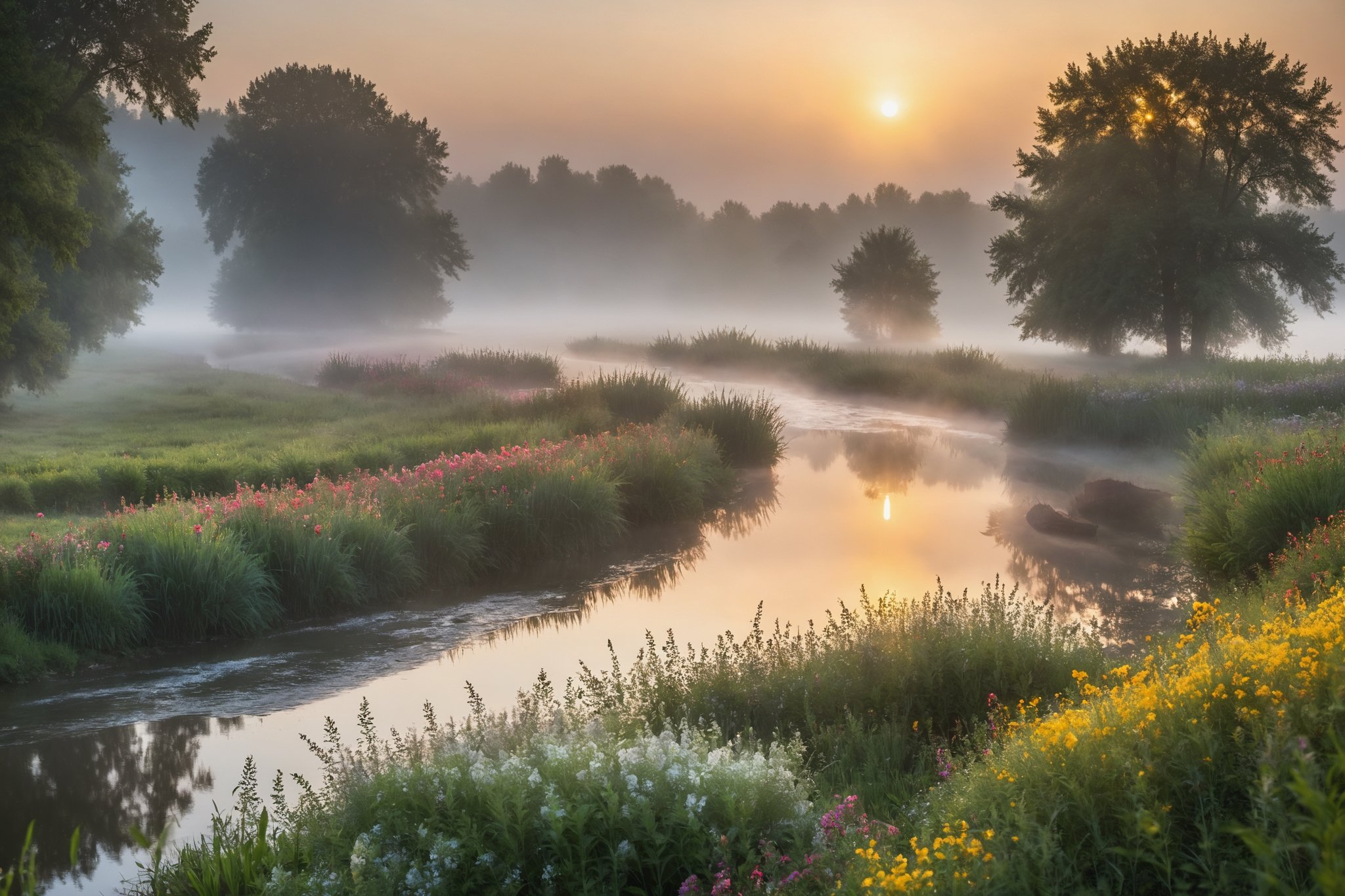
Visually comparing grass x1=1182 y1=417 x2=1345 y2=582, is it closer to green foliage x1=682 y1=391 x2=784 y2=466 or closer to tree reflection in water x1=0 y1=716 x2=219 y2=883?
green foliage x1=682 y1=391 x2=784 y2=466

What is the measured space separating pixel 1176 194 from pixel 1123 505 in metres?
20.4

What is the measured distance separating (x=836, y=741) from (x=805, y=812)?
51.8 inches

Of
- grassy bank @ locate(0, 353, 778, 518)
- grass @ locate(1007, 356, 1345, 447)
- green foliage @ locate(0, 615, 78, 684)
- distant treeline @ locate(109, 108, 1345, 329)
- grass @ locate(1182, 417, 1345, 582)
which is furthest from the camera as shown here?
distant treeline @ locate(109, 108, 1345, 329)

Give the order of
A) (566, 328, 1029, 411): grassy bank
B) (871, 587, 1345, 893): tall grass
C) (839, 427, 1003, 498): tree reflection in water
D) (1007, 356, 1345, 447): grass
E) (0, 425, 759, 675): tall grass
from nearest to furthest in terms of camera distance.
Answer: (871, 587, 1345, 893): tall grass < (0, 425, 759, 675): tall grass < (839, 427, 1003, 498): tree reflection in water < (1007, 356, 1345, 447): grass < (566, 328, 1029, 411): grassy bank

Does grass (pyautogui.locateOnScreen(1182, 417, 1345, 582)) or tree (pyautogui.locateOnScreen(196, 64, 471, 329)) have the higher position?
tree (pyautogui.locateOnScreen(196, 64, 471, 329))

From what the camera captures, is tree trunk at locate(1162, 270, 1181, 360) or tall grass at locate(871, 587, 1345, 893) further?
tree trunk at locate(1162, 270, 1181, 360)

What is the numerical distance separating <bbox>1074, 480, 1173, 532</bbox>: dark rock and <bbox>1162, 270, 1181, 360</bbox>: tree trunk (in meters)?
19.3

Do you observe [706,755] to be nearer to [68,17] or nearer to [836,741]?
[836,741]

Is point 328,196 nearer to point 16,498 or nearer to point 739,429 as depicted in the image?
point 739,429

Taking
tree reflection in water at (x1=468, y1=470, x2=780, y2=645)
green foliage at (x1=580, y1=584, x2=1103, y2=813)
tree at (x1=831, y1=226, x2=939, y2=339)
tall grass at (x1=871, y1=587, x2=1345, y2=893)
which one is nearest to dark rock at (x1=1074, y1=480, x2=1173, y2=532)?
tree reflection in water at (x1=468, y1=470, x2=780, y2=645)

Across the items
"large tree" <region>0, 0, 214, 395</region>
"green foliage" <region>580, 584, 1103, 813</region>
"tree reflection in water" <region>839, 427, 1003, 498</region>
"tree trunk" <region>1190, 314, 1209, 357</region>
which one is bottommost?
"green foliage" <region>580, 584, 1103, 813</region>

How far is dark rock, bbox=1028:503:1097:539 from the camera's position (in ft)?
39.9

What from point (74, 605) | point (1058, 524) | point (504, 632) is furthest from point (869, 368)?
point (74, 605)

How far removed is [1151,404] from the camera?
1869 cm
